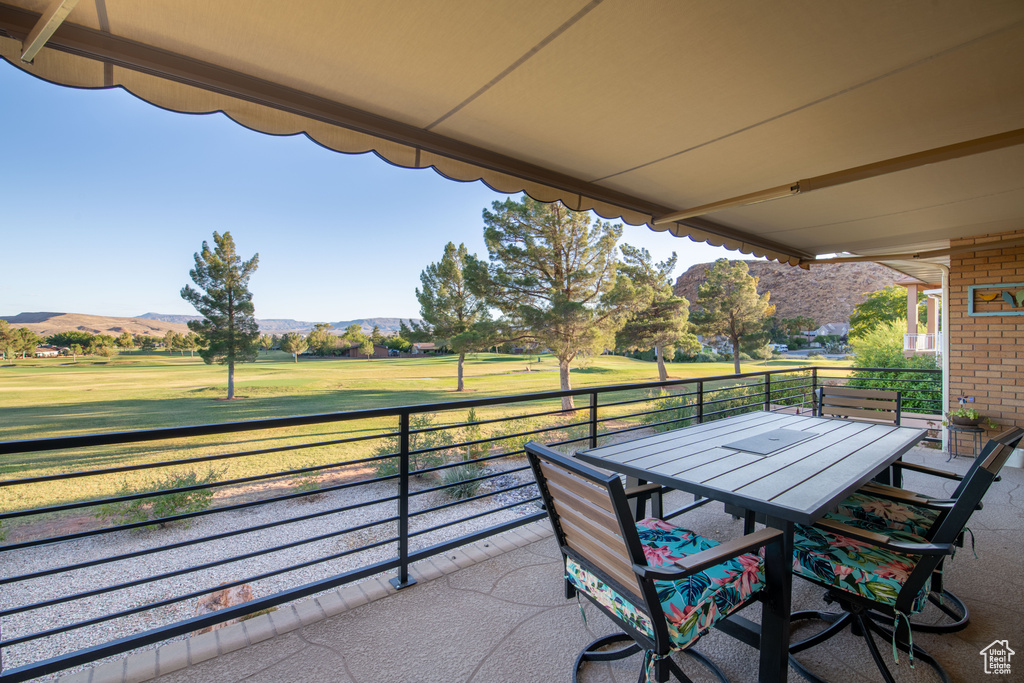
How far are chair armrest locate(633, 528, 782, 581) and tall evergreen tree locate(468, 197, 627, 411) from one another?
13.7 m

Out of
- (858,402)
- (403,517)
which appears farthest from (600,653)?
(858,402)

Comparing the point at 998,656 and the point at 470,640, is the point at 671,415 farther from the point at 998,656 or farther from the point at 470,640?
the point at 470,640

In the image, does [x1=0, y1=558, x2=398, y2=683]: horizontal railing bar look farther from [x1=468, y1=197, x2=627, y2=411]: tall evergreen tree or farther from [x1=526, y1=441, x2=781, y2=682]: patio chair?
[x1=468, y1=197, x2=627, y2=411]: tall evergreen tree

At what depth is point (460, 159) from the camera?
84.0 inches

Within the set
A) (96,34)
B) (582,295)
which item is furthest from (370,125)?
(582,295)

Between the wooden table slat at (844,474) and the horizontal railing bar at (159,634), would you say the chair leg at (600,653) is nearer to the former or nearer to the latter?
the wooden table slat at (844,474)

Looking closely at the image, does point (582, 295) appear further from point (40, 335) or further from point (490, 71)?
point (40, 335)

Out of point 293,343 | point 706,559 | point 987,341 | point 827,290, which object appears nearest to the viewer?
point 706,559

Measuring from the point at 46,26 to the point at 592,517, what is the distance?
1.86m

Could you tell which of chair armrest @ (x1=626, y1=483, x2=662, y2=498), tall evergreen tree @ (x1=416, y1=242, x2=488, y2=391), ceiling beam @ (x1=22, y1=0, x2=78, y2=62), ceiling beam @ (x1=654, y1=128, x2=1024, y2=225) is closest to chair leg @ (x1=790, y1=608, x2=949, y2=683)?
chair armrest @ (x1=626, y1=483, x2=662, y2=498)

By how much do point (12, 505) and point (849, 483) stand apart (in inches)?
702

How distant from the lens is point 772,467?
1828mm

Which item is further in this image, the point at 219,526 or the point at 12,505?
the point at 12,505

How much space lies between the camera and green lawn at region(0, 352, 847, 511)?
23.4m
